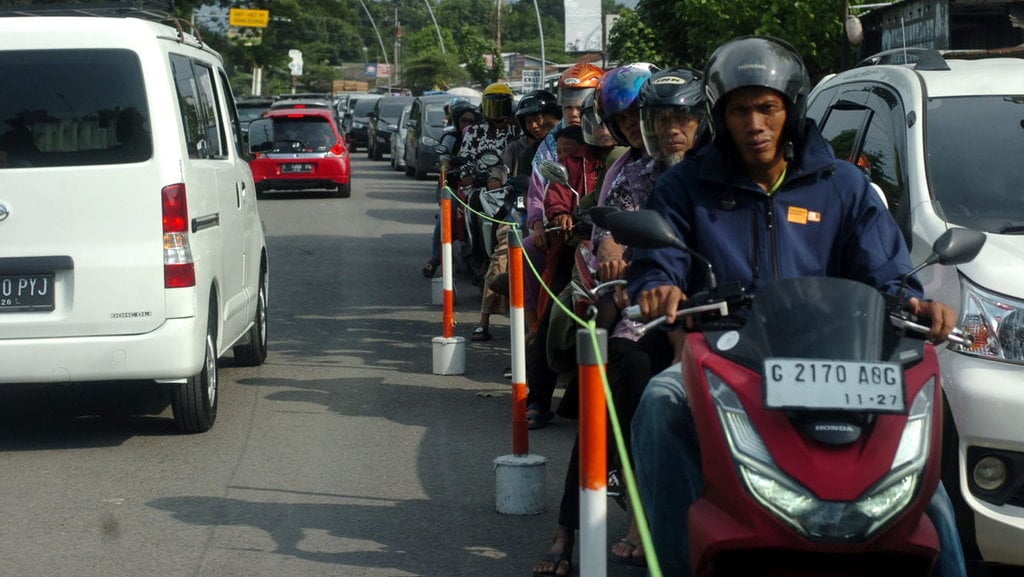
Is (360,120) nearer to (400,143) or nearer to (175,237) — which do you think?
(400,143)

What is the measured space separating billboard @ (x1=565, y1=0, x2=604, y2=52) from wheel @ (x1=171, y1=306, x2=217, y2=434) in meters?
32.5

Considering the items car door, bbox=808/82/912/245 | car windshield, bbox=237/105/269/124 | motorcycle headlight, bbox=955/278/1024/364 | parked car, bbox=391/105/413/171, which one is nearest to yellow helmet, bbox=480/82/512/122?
car door, bbox=808/82/912/245

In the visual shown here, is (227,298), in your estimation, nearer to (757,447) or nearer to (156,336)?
(156,336)

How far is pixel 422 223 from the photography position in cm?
2384

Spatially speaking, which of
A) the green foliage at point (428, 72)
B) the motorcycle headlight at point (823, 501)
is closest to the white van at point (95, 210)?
the motorcycle headlight at point (823, 501)

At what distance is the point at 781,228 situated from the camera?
4.36 metres

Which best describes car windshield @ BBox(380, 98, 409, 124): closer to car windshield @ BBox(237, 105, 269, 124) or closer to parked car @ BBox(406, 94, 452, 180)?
car windshield @ BBox(237, 105, 269, 124)

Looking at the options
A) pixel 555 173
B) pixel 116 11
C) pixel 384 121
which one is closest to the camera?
pixel 555 173

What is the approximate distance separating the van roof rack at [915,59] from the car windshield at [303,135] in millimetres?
21773

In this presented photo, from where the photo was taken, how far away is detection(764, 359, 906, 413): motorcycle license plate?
3.35 meters

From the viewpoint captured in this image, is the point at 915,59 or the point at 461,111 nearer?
the point at 915,59

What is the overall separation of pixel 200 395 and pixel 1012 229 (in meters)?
4.33

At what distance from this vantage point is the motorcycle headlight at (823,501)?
10.9 ft

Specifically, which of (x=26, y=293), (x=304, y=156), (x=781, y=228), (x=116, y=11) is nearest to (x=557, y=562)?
(x=781, y=228)
